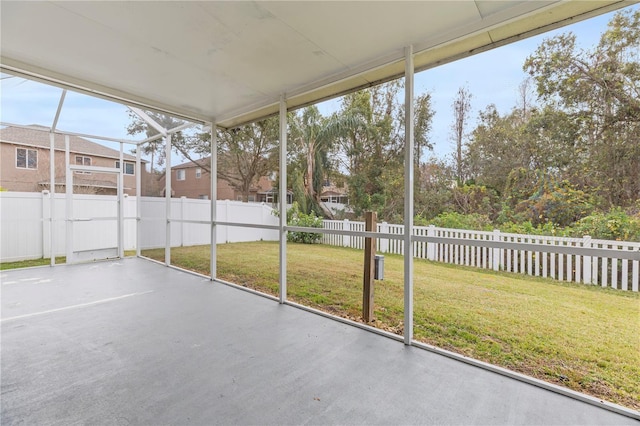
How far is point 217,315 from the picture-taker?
3268 millimetres

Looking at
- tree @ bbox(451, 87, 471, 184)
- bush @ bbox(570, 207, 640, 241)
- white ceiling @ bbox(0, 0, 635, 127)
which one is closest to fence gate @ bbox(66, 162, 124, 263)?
white ceiling @ bbox(0, 0, 635, 127)

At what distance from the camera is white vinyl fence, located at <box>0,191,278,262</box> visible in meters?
5.79

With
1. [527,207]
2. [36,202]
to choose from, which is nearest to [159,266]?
[36,202]

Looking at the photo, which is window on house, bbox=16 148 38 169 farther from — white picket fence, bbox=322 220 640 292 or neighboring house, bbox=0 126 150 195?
white picket fence, bbox=322 220 640 292

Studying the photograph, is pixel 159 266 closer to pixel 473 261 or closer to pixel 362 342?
pixel 362 342

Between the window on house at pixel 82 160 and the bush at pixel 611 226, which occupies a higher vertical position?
the window on house at pixel 82 160

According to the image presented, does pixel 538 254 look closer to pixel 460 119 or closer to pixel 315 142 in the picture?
pixel 460 119

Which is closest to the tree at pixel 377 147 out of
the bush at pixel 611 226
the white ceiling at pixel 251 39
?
the white ceiling at pixel 251 39

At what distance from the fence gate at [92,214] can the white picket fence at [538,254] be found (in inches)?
239

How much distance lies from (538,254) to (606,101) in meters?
1.76

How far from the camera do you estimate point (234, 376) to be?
80.7 inches

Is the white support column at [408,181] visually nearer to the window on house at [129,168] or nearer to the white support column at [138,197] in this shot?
the white support column at [138,197]

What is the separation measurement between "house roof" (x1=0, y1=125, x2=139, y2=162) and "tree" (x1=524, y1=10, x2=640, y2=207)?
315 inches

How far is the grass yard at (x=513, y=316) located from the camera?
2223mm
